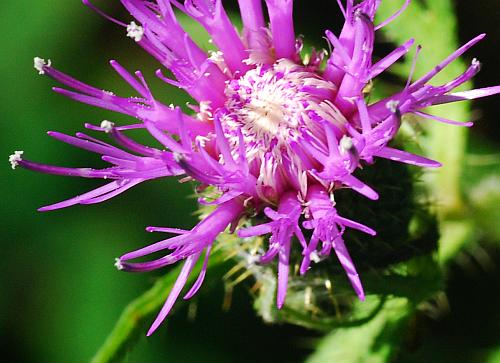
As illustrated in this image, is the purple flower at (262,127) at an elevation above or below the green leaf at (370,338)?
above

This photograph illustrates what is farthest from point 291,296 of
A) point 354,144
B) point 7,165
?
point 7,165

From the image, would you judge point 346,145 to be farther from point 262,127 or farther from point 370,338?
point 370,338

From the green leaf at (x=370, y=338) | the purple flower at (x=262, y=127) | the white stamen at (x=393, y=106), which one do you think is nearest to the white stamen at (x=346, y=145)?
the purple flower at (x=262, y=127)

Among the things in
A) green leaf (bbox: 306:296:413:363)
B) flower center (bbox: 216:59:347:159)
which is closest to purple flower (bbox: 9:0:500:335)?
flower center (bbox: 216:59:347:159)

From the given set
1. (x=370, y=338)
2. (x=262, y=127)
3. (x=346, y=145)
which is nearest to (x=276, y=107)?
(x=262, y=127)

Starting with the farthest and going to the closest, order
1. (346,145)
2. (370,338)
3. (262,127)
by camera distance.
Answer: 1. (370,338)
2. (262,127)
3. (346,145)

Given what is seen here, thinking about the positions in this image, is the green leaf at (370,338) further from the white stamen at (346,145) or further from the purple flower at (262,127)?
the white stamen at (346,145)

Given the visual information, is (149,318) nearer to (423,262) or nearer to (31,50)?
(423,262)

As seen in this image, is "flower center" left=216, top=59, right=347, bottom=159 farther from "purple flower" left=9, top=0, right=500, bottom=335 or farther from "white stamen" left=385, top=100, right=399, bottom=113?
"white stamen" left=385, top=100, right=399, bottom=113

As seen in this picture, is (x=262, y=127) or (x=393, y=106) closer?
(x=393, y=106)
